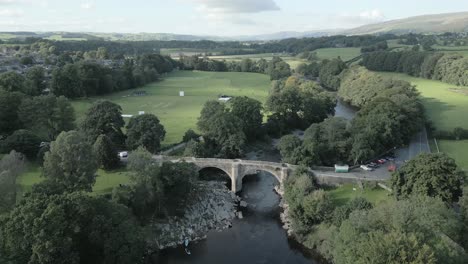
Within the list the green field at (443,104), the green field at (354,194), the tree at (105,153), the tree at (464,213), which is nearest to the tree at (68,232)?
the tree at (105,153)

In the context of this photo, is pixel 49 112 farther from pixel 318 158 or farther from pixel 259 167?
pixel 318 158

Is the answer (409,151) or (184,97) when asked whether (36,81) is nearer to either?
(184,97)

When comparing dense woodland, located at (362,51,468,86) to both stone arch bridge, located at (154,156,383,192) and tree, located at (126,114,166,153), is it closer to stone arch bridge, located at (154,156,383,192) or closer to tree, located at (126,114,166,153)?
stone arch bridge, located at (154,156,383,192)

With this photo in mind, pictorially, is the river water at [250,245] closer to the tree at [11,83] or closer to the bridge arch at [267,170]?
the bridge arch at [267,170]

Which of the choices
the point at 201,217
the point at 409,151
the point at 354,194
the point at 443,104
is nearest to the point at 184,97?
the point at 409,151

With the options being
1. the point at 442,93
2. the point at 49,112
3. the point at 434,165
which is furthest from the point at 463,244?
the point at 442,93

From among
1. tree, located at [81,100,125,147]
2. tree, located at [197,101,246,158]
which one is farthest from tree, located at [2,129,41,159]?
tree, located at [197,101,246,158]
